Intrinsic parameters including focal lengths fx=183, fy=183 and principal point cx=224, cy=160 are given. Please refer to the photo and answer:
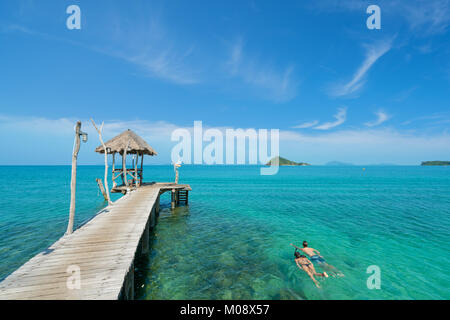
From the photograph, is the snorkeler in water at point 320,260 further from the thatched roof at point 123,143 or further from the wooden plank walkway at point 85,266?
the thatched roof at point 123,143

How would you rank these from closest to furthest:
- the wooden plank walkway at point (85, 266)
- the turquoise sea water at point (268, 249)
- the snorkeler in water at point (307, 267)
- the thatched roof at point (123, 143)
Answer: the wooden plank walkway at point (85, 266) → the turquoise sea water at point (268, 249) → the snorkeler in water at point (307, 267) → the thatched roof at point (123, 143)

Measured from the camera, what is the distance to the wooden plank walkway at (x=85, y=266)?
389 centimetres

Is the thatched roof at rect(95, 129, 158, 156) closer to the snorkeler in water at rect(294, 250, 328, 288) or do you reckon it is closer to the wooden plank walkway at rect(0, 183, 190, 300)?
the wooden plank walkway at rect(0, 183, 190, 300)

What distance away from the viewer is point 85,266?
4832 millimetres

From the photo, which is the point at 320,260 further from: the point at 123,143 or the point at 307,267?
the point at 123,143

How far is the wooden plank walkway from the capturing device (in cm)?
389

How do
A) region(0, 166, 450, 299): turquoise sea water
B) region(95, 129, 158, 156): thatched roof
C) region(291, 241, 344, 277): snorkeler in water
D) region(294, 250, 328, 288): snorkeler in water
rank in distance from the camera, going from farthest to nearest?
1. region(95, 129, 158, 156): thatched roof
2. region(291, 241, 344, 277): snorkeler in water
3. region(294, 250, 328, 288): snorkeler in water
4. region(0, 166, 450, 299): turquoise sea water

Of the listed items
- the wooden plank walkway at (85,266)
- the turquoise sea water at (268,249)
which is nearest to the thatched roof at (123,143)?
the turquoise sea water at (268,249)

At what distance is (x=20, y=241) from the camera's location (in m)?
10.3

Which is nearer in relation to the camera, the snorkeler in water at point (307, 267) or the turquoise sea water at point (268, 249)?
the turquoise sea water at point (268, 249)

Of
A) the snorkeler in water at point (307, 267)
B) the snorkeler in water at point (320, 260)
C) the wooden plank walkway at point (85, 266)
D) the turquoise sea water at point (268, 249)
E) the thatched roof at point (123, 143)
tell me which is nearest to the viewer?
the wooden plank walkway at point (85, 266)

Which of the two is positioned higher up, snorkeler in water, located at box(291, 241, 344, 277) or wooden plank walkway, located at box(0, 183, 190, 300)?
wooden plank walkway, located at box(0, 183, 190, 300)

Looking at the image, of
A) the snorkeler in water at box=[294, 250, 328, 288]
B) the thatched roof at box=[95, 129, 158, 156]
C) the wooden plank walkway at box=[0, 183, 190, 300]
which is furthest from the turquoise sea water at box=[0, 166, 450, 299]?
the thatched roof at box=[95, 129, 158, 156]
